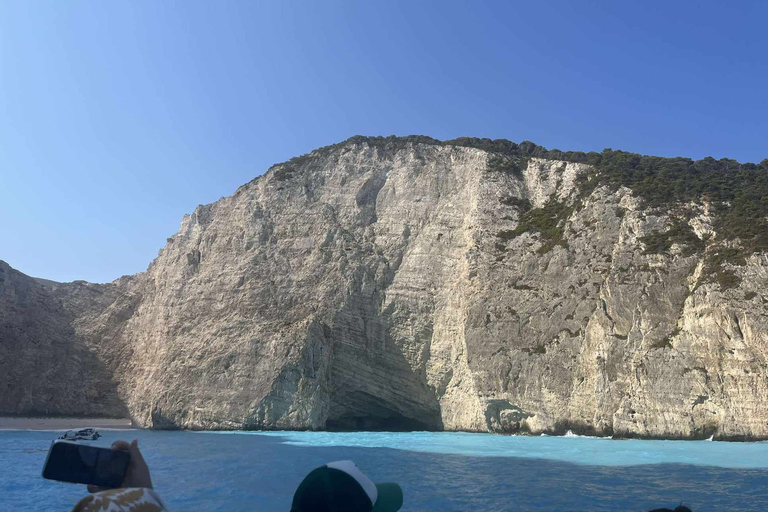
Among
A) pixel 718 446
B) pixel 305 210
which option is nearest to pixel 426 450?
pixel 718 446

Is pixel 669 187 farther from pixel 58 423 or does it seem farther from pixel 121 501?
pixel 58 423

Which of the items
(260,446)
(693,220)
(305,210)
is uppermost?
(305,210)

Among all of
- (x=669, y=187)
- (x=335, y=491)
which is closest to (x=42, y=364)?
(x=669, y=187)

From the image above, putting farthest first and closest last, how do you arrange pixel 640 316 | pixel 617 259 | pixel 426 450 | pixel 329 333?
pixel 329 333 → pixel 617 259 → pixel 640 316 → pixel 426 450

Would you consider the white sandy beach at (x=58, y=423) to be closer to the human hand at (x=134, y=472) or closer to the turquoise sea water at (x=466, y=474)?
the turquoise sea water at (x=466, y=474)

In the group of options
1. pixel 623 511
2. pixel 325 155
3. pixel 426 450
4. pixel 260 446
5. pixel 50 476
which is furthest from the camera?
pixel 325 155

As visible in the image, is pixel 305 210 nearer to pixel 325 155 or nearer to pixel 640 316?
pixel 325 155
